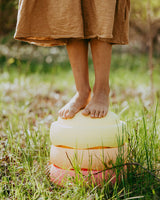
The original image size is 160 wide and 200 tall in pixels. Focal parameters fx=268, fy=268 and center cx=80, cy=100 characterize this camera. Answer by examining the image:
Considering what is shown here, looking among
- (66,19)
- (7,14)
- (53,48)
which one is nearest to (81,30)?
(66,19)

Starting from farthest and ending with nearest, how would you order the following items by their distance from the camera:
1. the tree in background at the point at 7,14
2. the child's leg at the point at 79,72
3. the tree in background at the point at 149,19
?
the tree in background at the point at 7,14
the tree in background at the point at 149,19
the child's leg at the point at 79,72

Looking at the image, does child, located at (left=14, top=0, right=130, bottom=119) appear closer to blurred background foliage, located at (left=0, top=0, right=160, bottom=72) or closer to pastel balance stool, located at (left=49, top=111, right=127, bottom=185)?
pastel balance stool, located at (left=49, top=111, right=127, bottom=185)

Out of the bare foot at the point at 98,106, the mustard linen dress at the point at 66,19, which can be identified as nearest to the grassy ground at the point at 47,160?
the bare foot at the point at 98,106

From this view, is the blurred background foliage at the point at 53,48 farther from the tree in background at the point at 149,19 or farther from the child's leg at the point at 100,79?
the child's leg at the point at 100,79

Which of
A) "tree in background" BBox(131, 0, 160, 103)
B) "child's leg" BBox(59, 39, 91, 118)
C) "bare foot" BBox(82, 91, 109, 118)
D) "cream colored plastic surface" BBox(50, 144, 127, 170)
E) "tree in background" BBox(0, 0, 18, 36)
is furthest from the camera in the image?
"tree in background" BBox(0, 0, 18, 36)

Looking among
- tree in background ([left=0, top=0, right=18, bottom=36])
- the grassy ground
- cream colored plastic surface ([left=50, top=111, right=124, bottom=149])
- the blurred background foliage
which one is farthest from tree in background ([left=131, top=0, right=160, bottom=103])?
tree in background ([left=0, top=0, right=18, bottom=36])

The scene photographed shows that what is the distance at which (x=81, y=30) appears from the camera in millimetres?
1678

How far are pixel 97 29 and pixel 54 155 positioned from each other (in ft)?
2.81

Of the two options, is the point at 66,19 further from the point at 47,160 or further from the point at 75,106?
the point at 47,160

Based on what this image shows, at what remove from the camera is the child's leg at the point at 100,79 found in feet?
5.73

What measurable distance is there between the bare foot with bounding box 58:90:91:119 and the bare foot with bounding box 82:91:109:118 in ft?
0.23

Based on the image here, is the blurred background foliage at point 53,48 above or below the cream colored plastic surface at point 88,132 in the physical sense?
above

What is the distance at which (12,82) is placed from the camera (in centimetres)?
468

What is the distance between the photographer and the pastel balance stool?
1630 millimetres
